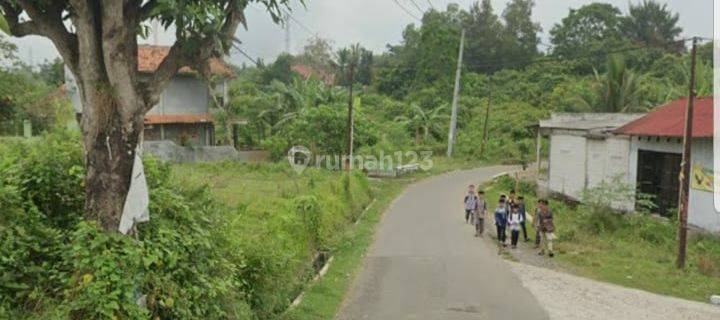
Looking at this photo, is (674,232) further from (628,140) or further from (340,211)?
(340,211)

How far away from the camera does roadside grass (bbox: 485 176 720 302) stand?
14.6m

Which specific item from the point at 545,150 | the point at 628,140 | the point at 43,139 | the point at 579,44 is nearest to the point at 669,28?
the point at 579,44

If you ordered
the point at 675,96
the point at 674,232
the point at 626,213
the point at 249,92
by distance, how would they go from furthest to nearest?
the point at 249,92
the point at 675,96
the point at 626,213
the point at 674,232

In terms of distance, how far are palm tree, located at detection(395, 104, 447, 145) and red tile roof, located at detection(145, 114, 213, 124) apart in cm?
1773

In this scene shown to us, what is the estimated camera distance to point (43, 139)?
23.9 feet

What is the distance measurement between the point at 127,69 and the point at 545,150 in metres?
42.0

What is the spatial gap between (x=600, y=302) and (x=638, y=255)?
5.14 metres

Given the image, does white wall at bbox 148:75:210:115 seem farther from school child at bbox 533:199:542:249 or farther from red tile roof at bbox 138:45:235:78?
school child at bbox 533:199:542:249

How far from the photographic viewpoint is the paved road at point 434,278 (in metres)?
11.6

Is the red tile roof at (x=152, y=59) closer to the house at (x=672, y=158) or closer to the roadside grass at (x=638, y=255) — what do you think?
the house at (x=672, y=158)

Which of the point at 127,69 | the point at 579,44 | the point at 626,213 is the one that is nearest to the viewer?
the point at 127,69

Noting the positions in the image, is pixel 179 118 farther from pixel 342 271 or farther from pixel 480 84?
pixel 480 84

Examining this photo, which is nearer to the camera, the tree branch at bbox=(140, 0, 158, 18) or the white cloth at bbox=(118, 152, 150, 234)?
the white cloth at bbox=(118, 152, 150, 234)

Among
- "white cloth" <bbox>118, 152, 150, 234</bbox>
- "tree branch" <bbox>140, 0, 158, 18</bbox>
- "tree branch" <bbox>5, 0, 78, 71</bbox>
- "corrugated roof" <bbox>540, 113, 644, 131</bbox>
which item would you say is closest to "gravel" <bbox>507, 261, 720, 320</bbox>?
"white cloth" <bbox>118, 152, 150, 234</bbox>
